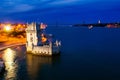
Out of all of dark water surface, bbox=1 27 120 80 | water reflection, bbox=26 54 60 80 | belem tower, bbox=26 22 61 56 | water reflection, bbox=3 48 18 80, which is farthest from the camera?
belem tower, bbox=26 22 61 56

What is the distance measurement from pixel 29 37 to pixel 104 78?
113ft

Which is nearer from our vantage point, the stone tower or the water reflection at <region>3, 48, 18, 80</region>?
the water reflection at <region>3, 48, 18, 80</region>

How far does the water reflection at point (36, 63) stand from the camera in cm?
4859

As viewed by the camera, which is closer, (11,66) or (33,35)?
(11,66)

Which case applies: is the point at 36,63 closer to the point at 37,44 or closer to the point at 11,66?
the point at 11,66

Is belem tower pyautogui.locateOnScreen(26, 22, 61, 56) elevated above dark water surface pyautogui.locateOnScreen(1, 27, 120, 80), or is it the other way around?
belem tower pyautogui.locateOnScreen(26, 22, 61, 56)

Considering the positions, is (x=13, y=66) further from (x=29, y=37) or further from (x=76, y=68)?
(x=29, y=37)

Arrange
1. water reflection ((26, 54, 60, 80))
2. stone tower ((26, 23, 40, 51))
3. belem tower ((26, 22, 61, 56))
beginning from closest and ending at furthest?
water reflection ((26, 54, 60, 80)) < belem tower ((26, 22, 61, 56)) < stone tower ((26, 23, 40, 51))

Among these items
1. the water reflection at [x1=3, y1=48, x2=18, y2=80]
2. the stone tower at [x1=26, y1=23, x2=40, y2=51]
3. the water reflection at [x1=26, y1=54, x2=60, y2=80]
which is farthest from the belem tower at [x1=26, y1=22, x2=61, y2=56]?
the water reflection at [x1=3, y1=48, x2=18, y2=80]

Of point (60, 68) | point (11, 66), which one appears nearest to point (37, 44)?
point (11, 66)

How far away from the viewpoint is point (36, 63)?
193 ft

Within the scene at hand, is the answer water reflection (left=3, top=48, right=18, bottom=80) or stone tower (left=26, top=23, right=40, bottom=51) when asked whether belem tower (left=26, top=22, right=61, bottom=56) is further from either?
water reflection (left=3, top=48, right=18, bottom=80)

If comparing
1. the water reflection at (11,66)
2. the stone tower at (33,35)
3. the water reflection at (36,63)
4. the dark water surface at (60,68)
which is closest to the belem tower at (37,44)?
the stone tower at (33,35)

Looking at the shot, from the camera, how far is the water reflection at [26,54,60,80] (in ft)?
159
